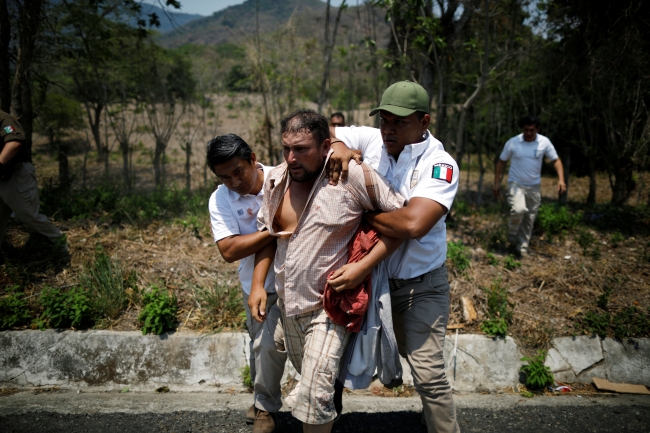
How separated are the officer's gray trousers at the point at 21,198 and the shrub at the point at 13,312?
977 mm

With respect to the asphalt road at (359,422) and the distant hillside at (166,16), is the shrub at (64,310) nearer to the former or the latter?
the asphalt road at (359,422)

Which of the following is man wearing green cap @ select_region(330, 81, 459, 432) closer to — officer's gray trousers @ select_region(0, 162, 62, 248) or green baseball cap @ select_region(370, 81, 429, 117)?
green baseball cap @ select_region(370, 81, 429, 117)

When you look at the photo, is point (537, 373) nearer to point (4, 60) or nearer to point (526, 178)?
point (526, 178)

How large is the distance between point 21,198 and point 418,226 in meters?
4.31

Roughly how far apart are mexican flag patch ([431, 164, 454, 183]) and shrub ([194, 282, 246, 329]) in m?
2.34

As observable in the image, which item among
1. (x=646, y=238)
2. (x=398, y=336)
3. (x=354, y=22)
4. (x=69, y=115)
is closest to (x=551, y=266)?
(x=646, y=238)

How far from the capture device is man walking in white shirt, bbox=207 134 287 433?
99.1 inches

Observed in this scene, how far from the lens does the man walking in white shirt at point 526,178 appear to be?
547 centimetres

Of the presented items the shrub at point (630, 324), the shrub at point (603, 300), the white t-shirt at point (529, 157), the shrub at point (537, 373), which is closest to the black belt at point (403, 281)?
the shrub at point (537, 373)

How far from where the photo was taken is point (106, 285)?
155 inches

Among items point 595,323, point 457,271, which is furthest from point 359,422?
point 595,323

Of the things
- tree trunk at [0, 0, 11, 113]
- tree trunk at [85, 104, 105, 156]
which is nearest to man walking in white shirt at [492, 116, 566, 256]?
tree trunk at [0, 0, 11, 113]

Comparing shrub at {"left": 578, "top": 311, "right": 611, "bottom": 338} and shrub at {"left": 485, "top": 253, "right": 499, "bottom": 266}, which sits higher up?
shrub at {"left": 485, "top": 253, "right": 499, "bottom": 266}

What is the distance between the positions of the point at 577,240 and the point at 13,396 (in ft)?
21.2
